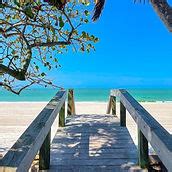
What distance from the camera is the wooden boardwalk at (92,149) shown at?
5.61 meters

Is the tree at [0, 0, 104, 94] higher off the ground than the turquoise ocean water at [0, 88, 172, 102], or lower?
higher

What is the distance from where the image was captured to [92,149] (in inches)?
258

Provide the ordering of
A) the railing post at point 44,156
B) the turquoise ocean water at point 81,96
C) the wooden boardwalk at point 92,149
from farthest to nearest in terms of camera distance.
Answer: the turquoise ocean water at point 81,96 → the wooden boardwalk at point 92,149 → the railing post at point 44,156

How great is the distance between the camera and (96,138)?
739 cm

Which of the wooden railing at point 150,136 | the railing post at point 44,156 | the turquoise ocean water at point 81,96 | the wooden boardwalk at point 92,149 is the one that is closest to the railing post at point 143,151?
the wooden railing at point 150,136

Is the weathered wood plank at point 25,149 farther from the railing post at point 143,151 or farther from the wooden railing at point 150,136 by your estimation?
the railing post at point 143,151

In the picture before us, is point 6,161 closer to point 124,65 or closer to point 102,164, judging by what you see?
point 102,164

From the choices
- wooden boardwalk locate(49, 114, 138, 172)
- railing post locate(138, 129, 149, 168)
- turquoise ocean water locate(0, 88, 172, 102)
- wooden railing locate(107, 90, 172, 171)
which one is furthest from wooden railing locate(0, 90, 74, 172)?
turquoise ocean water locate(0, 88, 172, 102)

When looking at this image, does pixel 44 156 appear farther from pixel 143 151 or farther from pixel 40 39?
pixel 40 39

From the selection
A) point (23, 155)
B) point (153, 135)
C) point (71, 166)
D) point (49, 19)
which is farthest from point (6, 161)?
point (49, 19)

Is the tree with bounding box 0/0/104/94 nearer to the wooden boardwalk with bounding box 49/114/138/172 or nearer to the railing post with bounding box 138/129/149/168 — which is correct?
the wooden boardwalk with bounding box 49/114/138/172

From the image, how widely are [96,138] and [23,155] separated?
4.48m

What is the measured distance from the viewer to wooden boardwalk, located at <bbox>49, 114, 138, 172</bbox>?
5.61 meters

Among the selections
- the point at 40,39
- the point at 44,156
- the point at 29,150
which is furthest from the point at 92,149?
the point at 29,150
